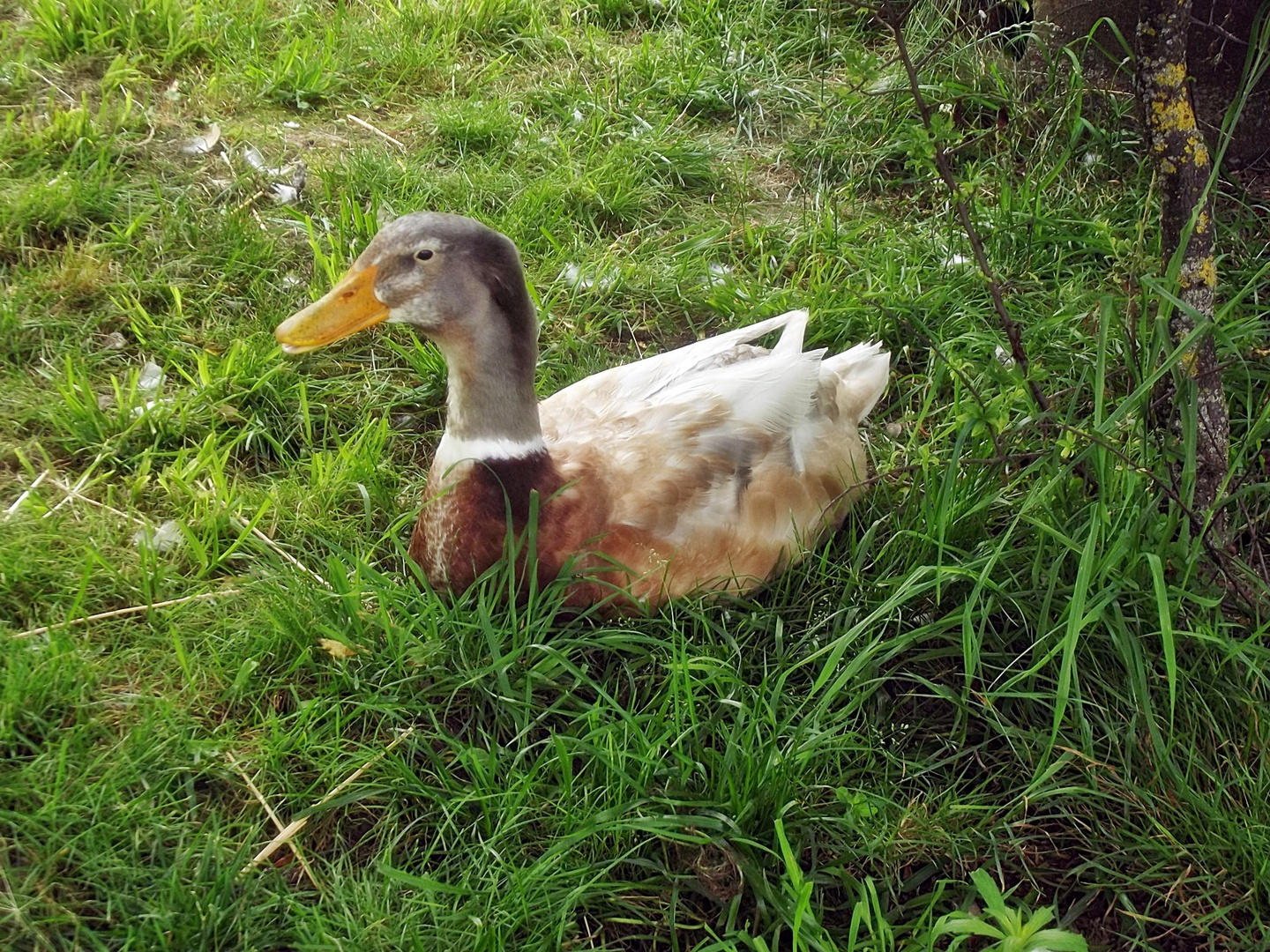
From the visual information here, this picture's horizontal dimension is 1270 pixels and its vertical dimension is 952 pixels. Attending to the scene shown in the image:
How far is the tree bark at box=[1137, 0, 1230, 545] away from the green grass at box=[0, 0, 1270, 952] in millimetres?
78

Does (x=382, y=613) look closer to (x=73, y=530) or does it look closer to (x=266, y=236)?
(x=73, y=530)

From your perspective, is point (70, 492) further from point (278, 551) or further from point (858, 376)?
point (858, 376)

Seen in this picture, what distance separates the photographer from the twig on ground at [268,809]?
1.98 metres

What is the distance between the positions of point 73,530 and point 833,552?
6.03 feet

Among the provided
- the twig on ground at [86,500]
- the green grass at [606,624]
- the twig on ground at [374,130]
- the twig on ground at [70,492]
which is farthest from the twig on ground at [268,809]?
the twig on ground at [374,130]

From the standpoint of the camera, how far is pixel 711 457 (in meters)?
2.51

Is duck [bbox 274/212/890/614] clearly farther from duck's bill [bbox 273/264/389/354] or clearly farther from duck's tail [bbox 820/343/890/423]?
duck's tail [bbox 820/343/890/423]

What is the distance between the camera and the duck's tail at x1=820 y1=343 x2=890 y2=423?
2.82 meters

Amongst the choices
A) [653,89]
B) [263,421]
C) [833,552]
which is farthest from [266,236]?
[833,552]

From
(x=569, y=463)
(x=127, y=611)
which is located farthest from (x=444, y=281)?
(x=127, y=611)

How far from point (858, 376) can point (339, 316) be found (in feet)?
4.49

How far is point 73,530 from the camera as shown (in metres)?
2.54

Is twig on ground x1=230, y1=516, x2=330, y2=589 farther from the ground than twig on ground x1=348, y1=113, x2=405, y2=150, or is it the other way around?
twig on ground x1=348, y1=113, x2=405, y2=150

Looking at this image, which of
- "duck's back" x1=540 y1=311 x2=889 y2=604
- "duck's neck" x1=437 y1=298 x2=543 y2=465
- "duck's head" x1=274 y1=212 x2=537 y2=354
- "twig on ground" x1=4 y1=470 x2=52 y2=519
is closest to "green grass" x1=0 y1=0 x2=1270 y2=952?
"twig on ground" x1=4 y1=470 x2=52 y2=519
